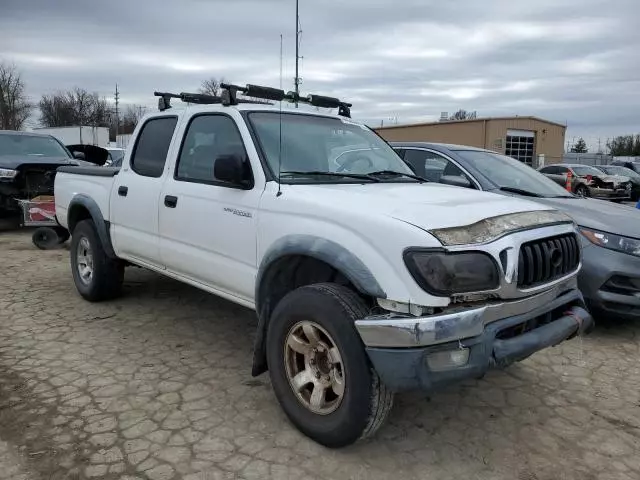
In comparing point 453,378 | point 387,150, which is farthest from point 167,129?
point 453,378

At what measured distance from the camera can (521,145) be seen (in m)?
40.6

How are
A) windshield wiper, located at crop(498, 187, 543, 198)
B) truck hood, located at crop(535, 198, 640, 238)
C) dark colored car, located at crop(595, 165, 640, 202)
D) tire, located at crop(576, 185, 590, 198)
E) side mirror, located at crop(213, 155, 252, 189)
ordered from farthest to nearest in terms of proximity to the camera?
dark colored car, located at crop(595, 165, 640, 202) → tire, located at crop(576, 185, 590, 198) → windshield wiper, located at crop(498, 187, 543, 198) → truck hood, located at crop(535, 198, 640, 238) → side mirror, located at crop(213, 155, 252, 189)

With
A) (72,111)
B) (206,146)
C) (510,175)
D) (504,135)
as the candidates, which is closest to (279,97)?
(206,146)

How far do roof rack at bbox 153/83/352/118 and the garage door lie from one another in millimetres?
36616

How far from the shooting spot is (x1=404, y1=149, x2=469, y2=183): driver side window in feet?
20.2

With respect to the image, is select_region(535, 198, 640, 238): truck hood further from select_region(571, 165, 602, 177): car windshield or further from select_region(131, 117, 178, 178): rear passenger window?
select_region(571, 165, 602, 177): car windshield

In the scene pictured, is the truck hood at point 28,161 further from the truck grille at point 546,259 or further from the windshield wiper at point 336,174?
the truck grille at point 546,259

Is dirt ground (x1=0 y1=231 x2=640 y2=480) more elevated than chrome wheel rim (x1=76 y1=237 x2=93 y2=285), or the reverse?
chrome wheel rim (x1=76 y1=237 x2=93 y2=285)

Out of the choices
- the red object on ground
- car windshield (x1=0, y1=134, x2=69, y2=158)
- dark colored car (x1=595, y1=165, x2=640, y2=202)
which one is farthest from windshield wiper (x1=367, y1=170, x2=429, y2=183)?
dark colored car (x1=595, y1=165, x2=640, y2=202)

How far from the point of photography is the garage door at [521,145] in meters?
39.4

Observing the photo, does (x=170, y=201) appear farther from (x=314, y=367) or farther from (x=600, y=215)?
(x=600, y=215)

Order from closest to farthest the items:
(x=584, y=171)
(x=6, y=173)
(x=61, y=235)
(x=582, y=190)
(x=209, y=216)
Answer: (x=209, y=216) → (x=61, y=235) → (x=6, y=173) → (x=582, y=190) → (x=584, y=171)

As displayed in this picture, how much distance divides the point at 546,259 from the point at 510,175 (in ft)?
10.9

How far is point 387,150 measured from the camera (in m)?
4.68
